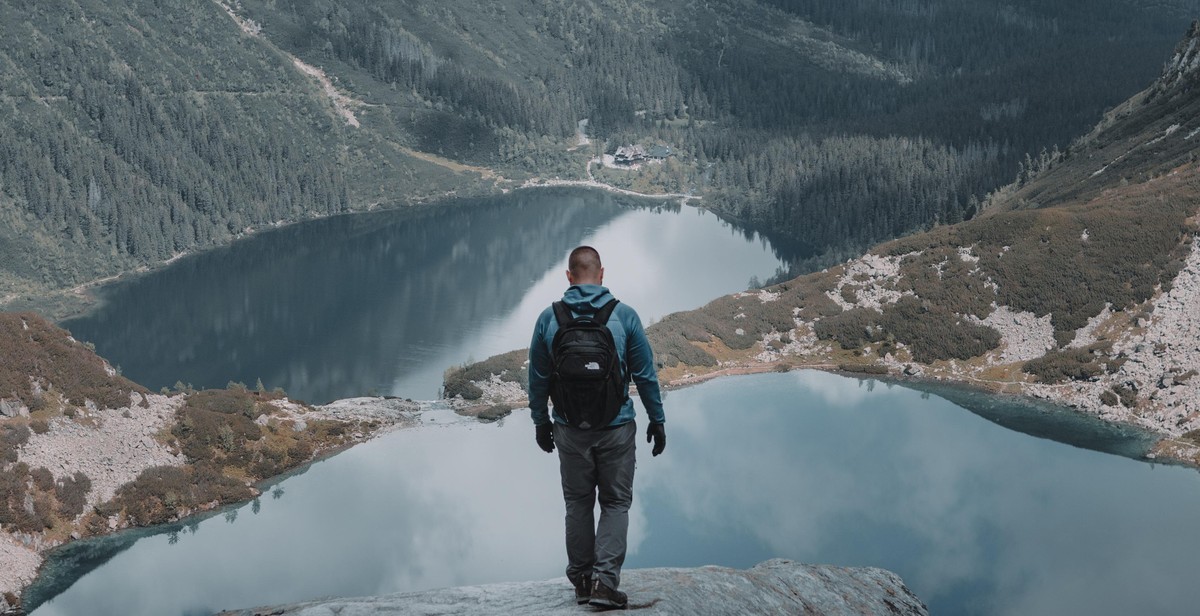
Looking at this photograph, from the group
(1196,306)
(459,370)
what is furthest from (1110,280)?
(459,370)

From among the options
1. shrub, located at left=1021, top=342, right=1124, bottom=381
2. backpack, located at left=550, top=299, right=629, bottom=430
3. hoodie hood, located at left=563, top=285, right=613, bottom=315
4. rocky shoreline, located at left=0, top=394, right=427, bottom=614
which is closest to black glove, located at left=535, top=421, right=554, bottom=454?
backpack, located at left=550, top=299, right=629, bottom=430

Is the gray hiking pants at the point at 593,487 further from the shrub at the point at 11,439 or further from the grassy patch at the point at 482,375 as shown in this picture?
the grassy patch at the point at 482,375

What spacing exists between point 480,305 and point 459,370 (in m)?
48.9

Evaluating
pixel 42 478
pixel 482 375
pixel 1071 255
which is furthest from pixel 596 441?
pixel 1071 255

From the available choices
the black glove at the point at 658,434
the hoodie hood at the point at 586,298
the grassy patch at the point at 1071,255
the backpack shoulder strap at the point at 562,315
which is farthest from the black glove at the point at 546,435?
the grassy patch at the point at 1071,255

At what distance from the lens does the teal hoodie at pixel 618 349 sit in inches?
667

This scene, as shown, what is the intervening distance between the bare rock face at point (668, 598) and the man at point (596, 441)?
649mm

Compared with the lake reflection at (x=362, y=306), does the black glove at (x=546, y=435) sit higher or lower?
higher

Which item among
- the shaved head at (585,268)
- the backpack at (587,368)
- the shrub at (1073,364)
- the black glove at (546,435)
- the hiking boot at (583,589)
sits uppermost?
the shaved head at (585,268)

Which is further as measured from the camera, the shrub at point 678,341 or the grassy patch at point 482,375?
the shrub at point 678,341

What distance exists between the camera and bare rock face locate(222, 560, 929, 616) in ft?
57.4

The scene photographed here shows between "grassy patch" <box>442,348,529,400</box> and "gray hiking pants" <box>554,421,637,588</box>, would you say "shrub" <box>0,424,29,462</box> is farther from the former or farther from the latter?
"gray hiking pants" <box>554,421,637,588</box>

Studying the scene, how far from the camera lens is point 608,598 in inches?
663

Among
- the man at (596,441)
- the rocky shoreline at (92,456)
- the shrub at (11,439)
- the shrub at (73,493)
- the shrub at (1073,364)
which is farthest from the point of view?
the shrub at (1073,364)
